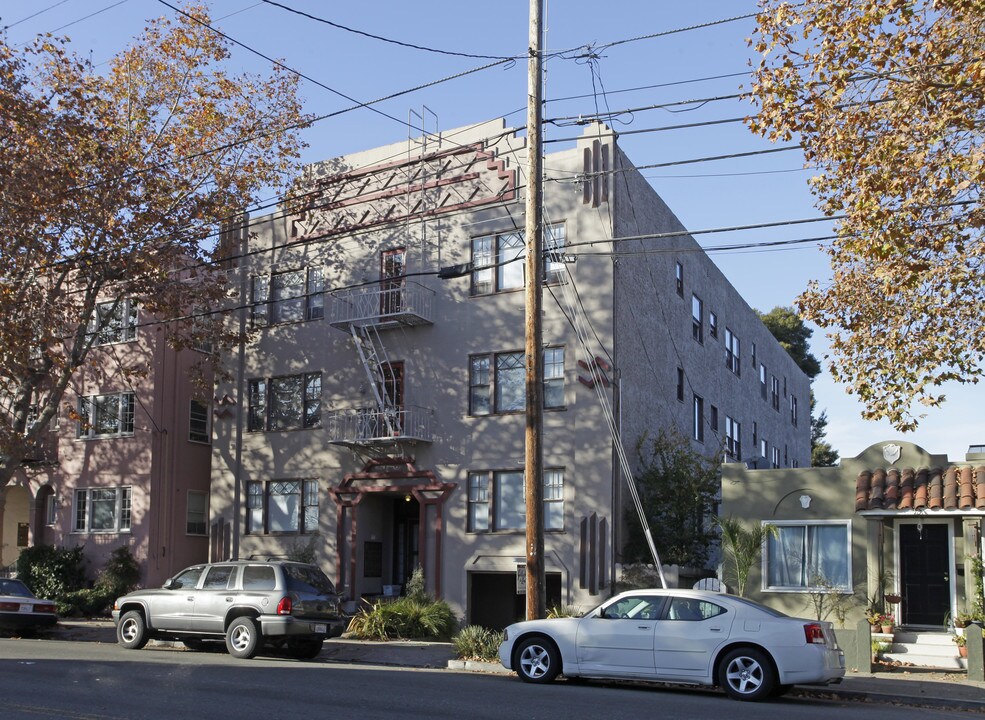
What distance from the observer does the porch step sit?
18734 millimetres

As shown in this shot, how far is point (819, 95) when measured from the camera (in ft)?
49.6

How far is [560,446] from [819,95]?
1150 centimetres

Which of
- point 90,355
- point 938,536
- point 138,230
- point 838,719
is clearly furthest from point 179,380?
point 838,719

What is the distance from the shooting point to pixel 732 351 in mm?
35344

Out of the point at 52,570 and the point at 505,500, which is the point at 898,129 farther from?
the point at 52,570

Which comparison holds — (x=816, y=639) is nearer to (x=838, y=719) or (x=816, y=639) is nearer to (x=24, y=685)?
(x=838, y=719)

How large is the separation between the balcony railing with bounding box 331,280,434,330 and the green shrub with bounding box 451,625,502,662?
9440 mm

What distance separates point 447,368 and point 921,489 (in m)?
11.5

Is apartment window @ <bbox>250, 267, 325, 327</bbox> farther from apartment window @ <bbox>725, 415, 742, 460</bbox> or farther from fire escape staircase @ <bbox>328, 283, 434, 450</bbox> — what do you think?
apartment window @ <bbox>725, 415, 742, 460</bbox>

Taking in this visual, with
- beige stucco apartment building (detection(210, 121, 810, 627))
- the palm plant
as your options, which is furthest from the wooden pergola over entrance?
the palm plant

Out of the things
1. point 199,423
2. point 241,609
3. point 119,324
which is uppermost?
point 119,324

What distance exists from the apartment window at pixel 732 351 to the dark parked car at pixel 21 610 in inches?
828

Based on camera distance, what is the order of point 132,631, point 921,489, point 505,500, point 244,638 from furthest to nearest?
1. point 505,500
2. point 132,631
3. point 921,489
4. point 244,638

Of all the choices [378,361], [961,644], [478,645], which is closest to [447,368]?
[378,361]
